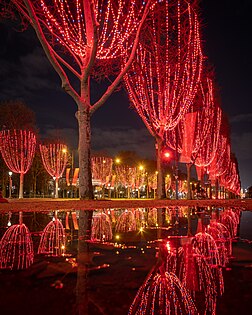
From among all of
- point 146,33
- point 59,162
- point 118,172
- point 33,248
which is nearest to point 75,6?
point 146,33

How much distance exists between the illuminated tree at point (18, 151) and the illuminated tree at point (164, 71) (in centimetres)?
2044

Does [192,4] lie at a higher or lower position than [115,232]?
higher

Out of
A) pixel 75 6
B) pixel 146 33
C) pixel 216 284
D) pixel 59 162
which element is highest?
pixel 146 33

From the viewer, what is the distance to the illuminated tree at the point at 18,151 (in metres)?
40.2

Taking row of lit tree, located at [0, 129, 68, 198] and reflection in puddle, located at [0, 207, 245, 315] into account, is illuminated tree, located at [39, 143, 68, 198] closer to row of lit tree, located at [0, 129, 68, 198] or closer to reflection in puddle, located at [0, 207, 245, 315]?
row of lit tree, located at [0, 129, 68, 198]

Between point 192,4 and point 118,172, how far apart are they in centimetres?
6165

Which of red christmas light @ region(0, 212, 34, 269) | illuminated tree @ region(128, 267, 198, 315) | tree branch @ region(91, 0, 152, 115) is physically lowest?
illuminated tree @ region(128, 267, 198, 315)

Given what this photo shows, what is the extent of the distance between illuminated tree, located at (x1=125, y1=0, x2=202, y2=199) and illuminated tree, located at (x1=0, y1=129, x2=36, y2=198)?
20437mm

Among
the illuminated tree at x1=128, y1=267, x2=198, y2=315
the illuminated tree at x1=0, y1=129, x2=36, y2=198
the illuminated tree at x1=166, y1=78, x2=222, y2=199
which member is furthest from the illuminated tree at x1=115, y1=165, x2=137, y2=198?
the illuminated tree at x1=128, y1=267, x2=198, y2=315

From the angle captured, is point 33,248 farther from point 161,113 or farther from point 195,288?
point 161,113

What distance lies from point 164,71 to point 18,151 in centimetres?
2478

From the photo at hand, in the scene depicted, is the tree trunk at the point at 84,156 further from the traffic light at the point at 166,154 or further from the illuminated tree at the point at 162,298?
the illuminated tree at the point at 162,298

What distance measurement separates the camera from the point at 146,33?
23.3 m

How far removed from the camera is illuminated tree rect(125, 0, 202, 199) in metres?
22.5
